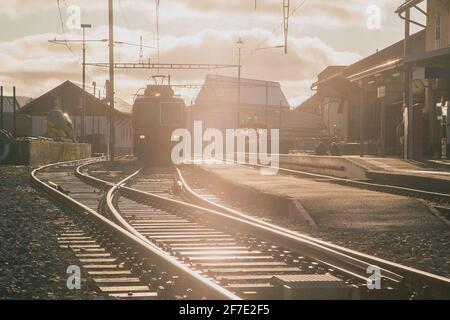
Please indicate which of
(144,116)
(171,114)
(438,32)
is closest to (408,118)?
(438,32)

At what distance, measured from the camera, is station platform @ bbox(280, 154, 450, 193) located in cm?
1741

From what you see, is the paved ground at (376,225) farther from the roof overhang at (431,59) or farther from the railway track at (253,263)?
the roof overhang at (431,59)

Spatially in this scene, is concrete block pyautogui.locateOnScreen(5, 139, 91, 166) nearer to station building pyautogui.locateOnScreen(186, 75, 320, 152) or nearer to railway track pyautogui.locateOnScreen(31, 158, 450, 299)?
railway track pyautogui.locateOnScreen(31, 158, 450, 299)

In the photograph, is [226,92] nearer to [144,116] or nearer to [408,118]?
[144,116]

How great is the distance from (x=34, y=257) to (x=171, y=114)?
23968 millimetres

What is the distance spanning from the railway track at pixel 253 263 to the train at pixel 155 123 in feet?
63.1

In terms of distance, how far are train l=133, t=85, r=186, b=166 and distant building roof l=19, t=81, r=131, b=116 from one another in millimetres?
43427

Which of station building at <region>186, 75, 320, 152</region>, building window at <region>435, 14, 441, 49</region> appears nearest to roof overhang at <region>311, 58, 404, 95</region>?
building window at <region>435, 14, 441, 49</region>

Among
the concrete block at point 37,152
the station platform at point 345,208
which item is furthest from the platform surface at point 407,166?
the concrete block at point 37,152

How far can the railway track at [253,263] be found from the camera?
18.7ft

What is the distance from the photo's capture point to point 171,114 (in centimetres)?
3167

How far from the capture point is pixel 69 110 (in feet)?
257
